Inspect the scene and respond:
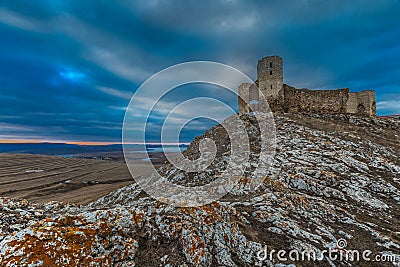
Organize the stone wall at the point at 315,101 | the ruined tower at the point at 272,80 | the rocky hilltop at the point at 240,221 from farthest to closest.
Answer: the stone wall at the point at 315,101 < the ruined tower at the point at 272,80 < the rocky hilltop at the point at 240,221

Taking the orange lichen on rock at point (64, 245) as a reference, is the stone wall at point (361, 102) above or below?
above

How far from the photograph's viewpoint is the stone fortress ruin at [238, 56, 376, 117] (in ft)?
107

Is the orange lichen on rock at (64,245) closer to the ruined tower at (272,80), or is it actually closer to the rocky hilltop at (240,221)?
the rocky hilltop at (240,221)

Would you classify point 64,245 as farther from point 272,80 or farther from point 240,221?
point 272,80

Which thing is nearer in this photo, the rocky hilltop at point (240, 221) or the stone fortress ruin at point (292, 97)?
the rocky hilltop at point (240, 221)

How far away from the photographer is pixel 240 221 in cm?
959

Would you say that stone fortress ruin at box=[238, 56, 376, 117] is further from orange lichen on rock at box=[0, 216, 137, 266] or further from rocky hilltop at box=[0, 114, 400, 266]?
orange lichen on rock at box=[0, 216, 137, 266]

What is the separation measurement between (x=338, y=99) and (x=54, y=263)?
132 ft

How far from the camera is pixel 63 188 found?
54312mm

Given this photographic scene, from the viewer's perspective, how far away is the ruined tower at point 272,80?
3212 cm

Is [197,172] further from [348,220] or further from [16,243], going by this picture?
[16,243]

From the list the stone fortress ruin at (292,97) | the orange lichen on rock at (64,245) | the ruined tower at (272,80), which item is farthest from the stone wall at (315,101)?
the orange lichen on rock at (64,245)

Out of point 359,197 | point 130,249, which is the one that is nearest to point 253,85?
point 359,197

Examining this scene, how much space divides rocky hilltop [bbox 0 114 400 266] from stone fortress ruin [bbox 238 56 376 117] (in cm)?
1496
